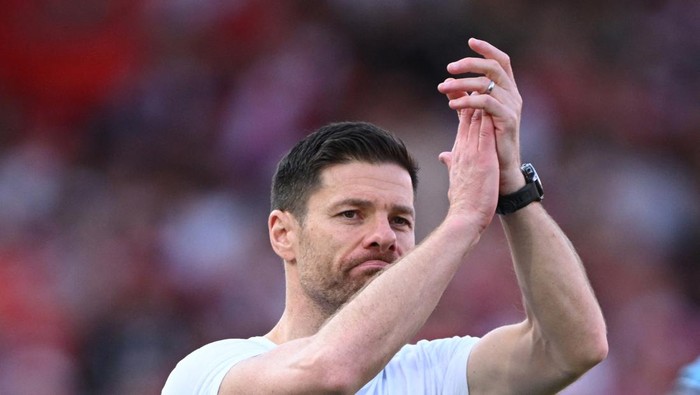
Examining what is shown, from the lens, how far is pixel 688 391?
275 cm

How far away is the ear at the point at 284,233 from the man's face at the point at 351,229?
60 millimetres

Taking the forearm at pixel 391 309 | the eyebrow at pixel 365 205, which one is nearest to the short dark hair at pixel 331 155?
the eyebrow at pixel 365 205

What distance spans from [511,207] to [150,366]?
4079 mm

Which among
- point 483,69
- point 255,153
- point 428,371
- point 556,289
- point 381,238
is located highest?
point 255,153

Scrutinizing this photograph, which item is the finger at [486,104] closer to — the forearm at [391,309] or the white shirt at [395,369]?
the forearm at [391,309]

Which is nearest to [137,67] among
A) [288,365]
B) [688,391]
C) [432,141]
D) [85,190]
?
[85,190]

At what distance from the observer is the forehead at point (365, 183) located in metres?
3.40

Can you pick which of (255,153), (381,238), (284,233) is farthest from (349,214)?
(255,153)

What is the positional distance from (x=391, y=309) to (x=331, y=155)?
2.60 feet

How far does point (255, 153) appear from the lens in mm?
7371

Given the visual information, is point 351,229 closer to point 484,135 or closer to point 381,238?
→ point 381,238

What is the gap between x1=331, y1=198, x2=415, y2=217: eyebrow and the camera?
338 centimetres

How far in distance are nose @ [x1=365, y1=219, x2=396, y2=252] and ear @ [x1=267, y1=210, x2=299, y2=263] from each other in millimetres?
345

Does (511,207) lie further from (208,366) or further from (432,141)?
(432,141)
